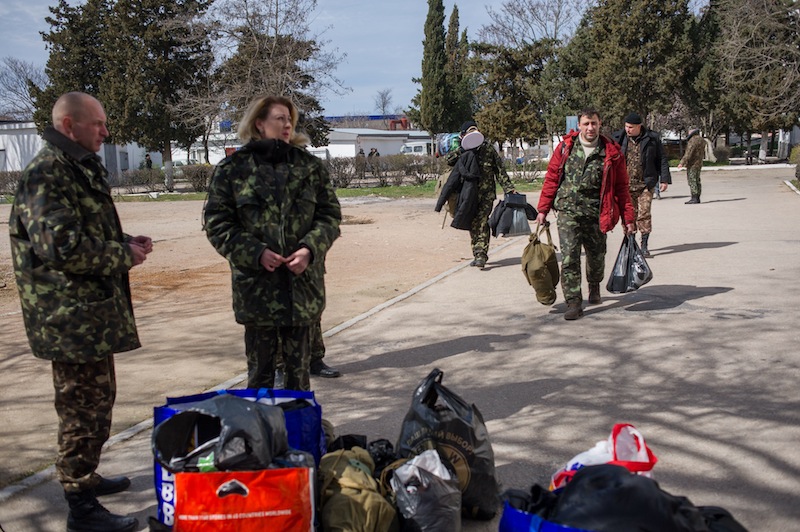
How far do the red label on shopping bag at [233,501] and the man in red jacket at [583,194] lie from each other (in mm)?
4908

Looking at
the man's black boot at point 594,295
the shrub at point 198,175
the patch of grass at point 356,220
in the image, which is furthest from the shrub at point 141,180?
the man's black boot at point 594,295

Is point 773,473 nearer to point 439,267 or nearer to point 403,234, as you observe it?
point 439,267

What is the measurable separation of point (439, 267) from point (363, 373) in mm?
5439

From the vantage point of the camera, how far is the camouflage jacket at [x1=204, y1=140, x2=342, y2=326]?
412 centimetres

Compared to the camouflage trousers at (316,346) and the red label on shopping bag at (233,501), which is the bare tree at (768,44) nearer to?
the camouflage trousers at (316,346)

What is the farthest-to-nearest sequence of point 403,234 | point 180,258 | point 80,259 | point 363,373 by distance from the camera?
point 403,234 → point 180,258 → point 363,373 → point 80,259

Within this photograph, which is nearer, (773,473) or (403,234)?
(773,473)

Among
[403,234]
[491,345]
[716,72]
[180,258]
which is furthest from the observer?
[716,72]

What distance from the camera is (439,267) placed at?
11.2 metres

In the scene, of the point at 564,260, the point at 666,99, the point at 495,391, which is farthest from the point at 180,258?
the point at 666,99

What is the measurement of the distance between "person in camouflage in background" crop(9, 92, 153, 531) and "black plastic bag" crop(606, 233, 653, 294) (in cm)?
539

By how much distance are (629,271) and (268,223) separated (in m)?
4.71

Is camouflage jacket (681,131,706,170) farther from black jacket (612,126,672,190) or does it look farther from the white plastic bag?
the white plastic bag

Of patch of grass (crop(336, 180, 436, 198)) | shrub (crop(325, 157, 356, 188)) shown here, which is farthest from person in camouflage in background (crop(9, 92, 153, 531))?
shrub (crop(325, 157, 356, 188))
